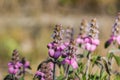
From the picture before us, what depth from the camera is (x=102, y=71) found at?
3064mm

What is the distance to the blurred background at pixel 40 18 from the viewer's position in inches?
350

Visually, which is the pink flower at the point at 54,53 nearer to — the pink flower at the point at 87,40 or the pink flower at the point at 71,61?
the pink flower at the point at 71,61

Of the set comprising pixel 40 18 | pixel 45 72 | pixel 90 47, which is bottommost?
pixel 45 72

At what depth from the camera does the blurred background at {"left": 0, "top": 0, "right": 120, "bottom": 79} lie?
8.88 metres

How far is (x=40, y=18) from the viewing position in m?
9.82

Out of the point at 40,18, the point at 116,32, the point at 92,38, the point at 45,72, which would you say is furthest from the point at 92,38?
the point at 40,18

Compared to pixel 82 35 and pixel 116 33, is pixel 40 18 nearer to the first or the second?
pixel 82 35

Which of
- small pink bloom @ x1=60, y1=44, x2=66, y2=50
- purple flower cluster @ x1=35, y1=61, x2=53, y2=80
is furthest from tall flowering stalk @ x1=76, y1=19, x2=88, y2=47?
purple flower cluster @ x1=35, y1=61, x2=53, y2=80

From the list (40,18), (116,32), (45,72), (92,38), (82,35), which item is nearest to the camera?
(45,72)

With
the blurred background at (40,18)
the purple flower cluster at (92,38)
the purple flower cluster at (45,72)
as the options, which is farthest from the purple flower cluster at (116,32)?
the blurred background at (40,18)

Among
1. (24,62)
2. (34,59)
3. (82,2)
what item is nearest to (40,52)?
(34,59)

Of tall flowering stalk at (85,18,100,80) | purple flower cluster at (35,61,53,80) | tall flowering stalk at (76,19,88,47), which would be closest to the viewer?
purple flower cluster at (35,61,53,80)

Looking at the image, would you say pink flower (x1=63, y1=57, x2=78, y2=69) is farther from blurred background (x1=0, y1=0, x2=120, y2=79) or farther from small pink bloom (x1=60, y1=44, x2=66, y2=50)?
blurred background (x1=0, y1=0, x2=120, y2=79)

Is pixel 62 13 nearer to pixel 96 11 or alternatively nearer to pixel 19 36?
pixel 96 11
